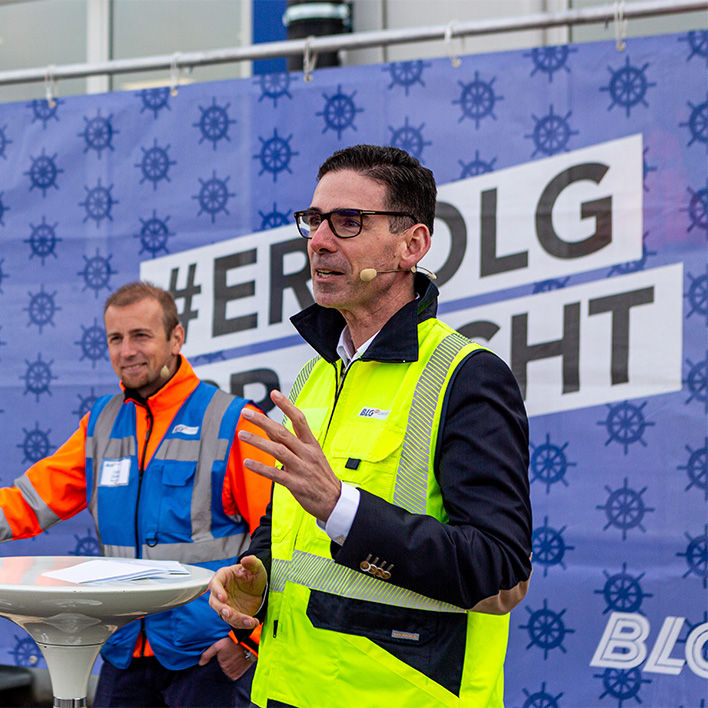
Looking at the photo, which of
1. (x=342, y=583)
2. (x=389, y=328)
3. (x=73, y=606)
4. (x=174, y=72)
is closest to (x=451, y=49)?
(x=174, y=72)

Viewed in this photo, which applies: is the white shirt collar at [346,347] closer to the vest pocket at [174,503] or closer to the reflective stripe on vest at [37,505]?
the vest pocket at [174,503]

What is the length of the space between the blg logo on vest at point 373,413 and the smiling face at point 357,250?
0.22 metres

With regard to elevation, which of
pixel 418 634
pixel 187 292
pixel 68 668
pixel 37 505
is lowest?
pixel 68 668

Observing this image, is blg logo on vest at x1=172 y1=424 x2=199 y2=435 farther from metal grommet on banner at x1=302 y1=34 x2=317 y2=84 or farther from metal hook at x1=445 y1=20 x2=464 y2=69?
metal hook at x1=445 y1=20 x2=464 y2=69

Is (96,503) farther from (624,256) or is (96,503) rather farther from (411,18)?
(411,18)

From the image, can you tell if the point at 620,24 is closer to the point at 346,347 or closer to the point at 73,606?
the point at 346,347

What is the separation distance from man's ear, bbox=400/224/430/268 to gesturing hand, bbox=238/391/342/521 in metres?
0.49

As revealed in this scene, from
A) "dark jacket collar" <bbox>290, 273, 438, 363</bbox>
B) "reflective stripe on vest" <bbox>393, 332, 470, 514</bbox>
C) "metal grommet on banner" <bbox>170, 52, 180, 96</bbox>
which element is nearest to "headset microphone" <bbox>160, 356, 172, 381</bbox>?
"dark jacket collar" <bbox>290, 273, 438, 363</bbox>

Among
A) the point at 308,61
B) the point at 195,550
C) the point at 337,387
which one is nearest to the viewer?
the point at 337,387

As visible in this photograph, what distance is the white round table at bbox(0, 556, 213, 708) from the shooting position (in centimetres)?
158

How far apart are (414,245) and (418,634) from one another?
0.72m

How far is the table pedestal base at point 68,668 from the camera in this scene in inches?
74.1

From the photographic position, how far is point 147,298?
8.86 feet

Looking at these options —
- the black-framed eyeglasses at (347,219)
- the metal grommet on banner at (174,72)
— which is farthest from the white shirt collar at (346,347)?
the metal grommet on banner at (174,72)
